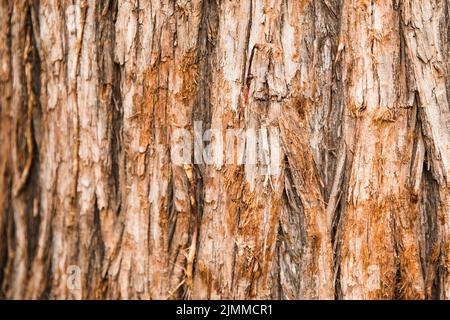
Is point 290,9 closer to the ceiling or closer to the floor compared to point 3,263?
closer to the ceiling

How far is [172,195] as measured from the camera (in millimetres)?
1700

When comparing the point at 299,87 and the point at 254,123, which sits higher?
the point at 299,87

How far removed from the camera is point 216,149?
170cm

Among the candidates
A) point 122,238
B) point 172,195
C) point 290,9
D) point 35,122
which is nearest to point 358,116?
point 290,9

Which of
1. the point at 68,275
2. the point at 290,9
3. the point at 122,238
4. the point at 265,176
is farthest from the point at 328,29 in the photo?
the point at 68,275

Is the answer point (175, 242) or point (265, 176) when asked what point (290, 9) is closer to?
point (265, 176)

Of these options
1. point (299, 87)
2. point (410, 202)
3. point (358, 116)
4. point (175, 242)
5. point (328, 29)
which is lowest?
point (175, 242)

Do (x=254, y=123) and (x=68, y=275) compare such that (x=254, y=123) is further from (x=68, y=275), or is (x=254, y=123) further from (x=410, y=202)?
(x=68, y=275)

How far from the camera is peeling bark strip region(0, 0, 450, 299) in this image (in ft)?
5.50

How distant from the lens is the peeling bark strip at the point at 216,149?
168cm

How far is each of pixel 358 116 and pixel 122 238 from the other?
97 cm

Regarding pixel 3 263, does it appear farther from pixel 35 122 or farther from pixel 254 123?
pixel 254 123

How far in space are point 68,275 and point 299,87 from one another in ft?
3.58
